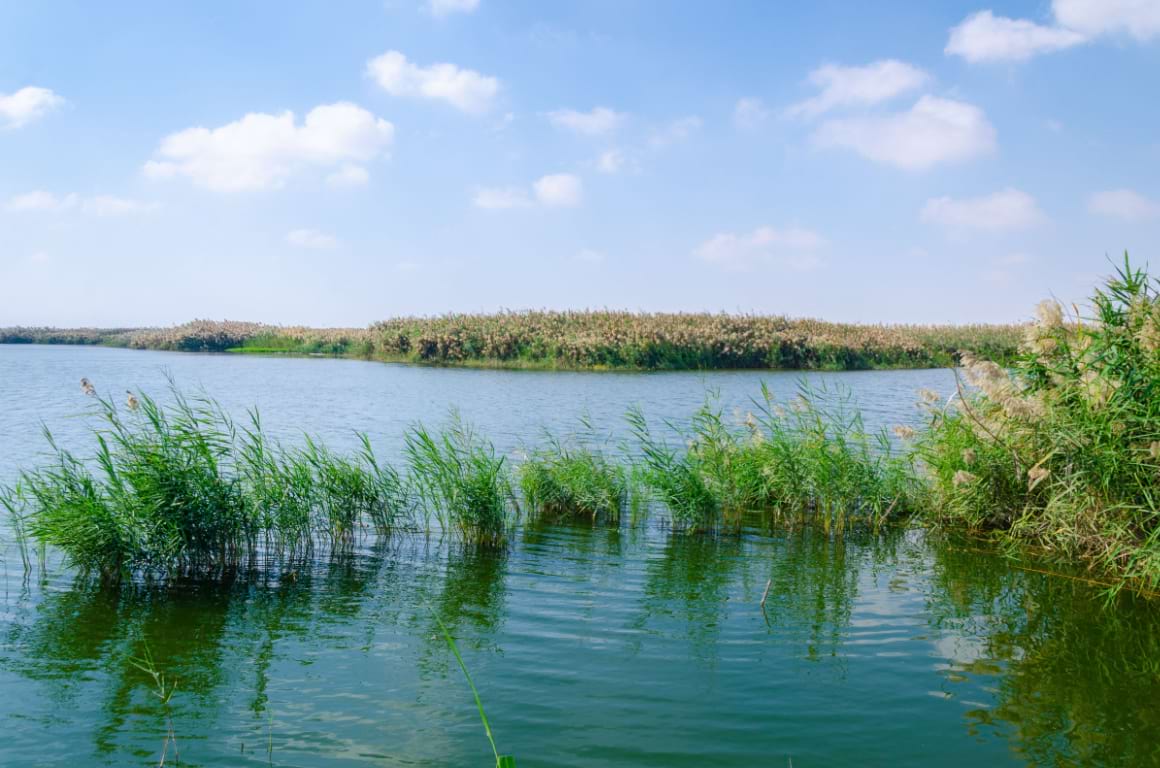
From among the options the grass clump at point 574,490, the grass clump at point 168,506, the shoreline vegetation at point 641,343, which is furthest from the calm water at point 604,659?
the shoreline vegetation at point 641,343

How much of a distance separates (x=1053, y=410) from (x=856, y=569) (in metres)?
2.68

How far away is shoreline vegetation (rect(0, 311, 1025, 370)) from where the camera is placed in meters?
41.4

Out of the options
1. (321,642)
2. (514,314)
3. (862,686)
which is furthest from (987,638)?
(514,314)

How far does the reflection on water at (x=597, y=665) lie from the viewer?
5.30 m

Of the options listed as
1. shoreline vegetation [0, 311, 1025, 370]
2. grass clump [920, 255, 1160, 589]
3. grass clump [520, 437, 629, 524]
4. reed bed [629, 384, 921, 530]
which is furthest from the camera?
shoreline vegetation [0, 311, 1025, 370]

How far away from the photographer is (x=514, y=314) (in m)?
50.7

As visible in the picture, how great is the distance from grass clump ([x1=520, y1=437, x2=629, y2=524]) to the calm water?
4.06 feet

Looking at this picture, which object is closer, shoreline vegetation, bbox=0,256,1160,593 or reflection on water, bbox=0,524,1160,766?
reflection on water, bbox=0,524,1160,766

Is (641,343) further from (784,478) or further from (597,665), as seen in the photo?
(597,665)

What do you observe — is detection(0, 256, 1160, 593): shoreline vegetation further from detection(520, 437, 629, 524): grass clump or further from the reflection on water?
the reflection on water

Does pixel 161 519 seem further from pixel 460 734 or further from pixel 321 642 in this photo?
pixel 460 734

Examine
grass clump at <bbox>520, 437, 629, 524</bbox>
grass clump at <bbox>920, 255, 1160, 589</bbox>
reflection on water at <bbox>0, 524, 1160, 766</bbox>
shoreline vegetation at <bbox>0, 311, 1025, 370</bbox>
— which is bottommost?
reflection on water at <bbox>0, 524, 1160, 766</bbox>

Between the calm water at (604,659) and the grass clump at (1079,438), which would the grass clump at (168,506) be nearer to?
the calm water at (604,659)

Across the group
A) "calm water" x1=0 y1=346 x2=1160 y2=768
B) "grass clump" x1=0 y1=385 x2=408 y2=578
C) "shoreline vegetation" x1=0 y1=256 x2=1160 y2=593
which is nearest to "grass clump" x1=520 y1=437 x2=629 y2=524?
"shoreline vegetation" x1=0 y1=256 x2=1160 y2=593
